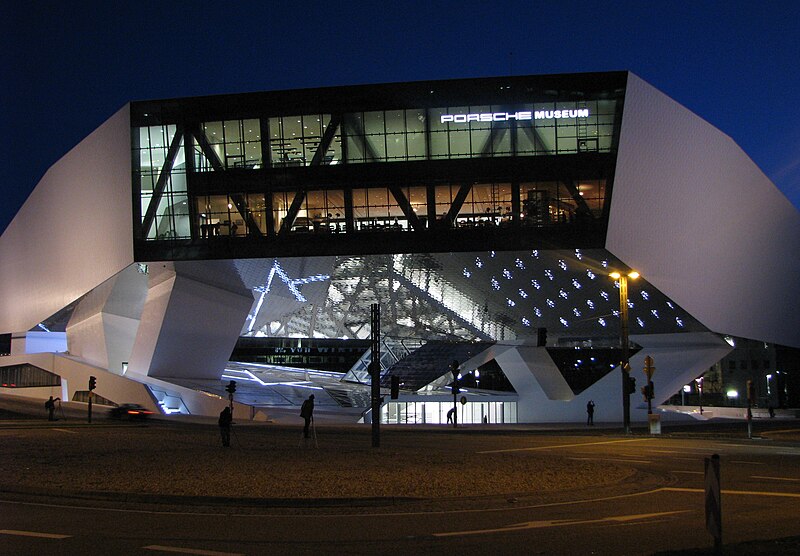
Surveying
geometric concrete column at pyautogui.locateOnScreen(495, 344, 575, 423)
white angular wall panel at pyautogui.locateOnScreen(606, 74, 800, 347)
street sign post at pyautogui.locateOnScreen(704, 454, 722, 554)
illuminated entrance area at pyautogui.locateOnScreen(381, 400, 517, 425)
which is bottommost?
illuminated entrance area at pyautogui.locateOnScreen(381, 400, 517, 425)

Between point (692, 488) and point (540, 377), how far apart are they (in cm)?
4358

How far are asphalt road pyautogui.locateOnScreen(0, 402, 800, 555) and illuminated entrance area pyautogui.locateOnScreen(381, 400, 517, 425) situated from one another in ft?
148

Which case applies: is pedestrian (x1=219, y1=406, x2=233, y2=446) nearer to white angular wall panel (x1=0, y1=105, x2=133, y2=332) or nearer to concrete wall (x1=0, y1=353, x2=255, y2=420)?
concrete wall (x1=0, y1=353, x2=255, y2=420)

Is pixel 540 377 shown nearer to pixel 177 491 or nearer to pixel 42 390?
pixel 42 390

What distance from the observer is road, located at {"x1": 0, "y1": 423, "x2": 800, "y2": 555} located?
9758mm

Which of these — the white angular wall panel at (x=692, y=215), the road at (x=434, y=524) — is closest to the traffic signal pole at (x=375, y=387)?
the road at (x=434, y=524)

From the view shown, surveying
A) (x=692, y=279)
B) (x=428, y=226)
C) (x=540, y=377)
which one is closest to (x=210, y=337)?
(x=428, y=226)

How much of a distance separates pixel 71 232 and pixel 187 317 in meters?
9.60

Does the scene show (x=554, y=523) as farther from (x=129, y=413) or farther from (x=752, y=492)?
(x=129, y=413)

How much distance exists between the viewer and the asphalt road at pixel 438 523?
31.8ft

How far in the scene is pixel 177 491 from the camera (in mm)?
14070

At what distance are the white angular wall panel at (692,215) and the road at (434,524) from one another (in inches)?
1192

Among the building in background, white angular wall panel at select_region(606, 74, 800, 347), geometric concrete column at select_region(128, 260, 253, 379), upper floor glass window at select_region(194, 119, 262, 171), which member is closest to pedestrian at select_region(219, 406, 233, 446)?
the building in background

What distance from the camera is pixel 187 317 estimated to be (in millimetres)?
52875
